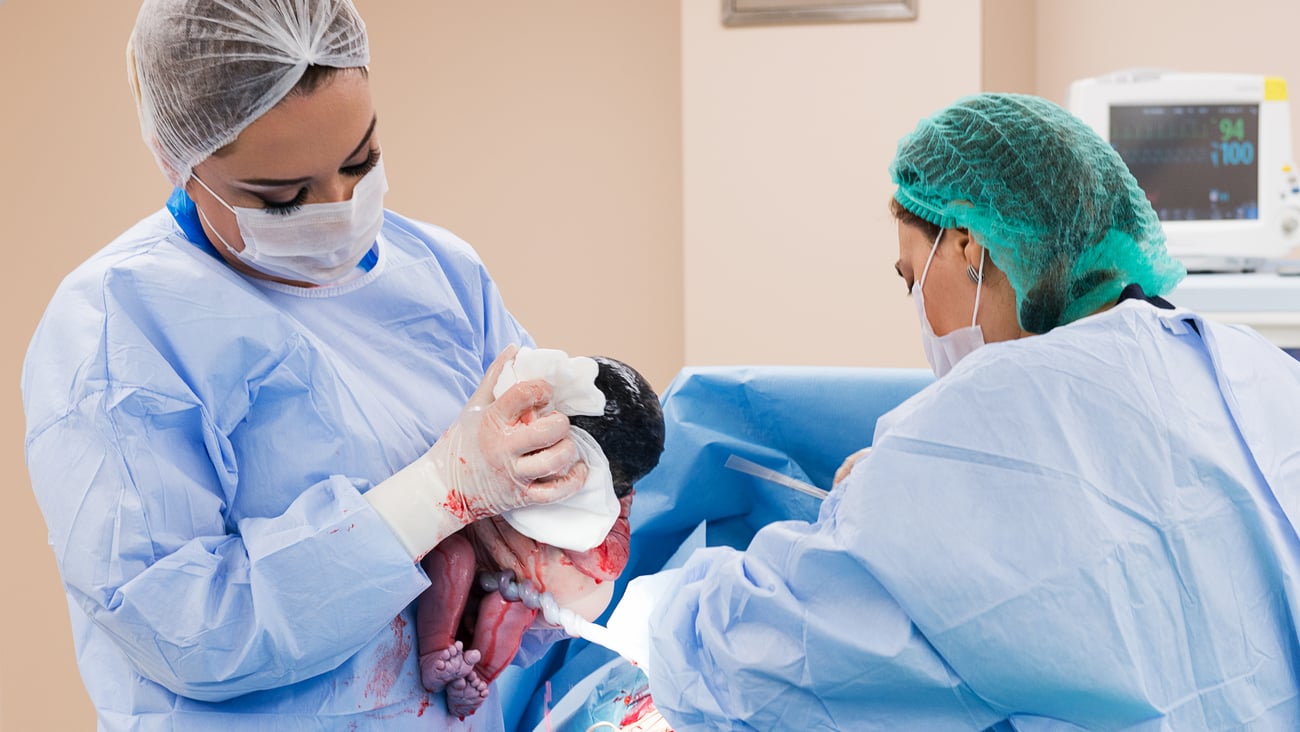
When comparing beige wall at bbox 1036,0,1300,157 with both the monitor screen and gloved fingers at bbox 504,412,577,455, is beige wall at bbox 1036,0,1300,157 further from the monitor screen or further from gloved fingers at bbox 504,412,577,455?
gloved fingers at bbox 504,412,577,455

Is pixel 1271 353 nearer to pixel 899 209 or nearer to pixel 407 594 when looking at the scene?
pixel 899 209

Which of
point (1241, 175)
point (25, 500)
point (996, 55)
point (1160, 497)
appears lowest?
point (25, 500)

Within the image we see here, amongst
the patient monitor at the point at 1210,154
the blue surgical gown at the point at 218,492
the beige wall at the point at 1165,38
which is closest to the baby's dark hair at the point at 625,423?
the blue surgical gown at the point at 218,492

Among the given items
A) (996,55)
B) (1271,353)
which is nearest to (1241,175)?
(996,55)

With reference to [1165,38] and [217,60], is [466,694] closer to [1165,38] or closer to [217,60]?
[217,60]

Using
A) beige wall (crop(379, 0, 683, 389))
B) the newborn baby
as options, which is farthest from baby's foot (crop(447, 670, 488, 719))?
beige wall (crop(379, 0, 683, 389))

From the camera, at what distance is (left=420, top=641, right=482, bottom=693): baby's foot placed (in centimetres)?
126

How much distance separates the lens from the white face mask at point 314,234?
3.82ft

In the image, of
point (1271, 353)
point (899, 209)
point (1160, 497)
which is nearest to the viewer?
point (1160, 497)

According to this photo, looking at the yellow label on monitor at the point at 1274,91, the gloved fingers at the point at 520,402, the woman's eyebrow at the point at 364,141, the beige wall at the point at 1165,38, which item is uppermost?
the beige wall at the point at 1165,38

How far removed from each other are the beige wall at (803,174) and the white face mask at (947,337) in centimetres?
215

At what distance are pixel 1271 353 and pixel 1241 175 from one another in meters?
1.84

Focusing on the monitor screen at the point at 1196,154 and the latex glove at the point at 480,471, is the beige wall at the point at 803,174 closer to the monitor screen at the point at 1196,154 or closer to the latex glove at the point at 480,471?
the monitor screen at the point at 1196,154

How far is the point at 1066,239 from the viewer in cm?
121
